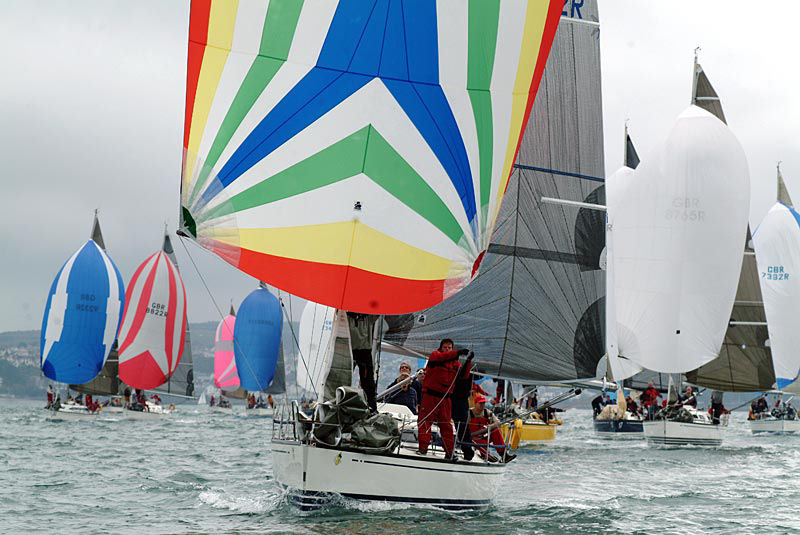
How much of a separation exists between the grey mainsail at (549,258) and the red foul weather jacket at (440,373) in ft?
20.1

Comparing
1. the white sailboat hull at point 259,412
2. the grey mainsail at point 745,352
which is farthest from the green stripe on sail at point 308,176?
the white sailboat hull at point 259,412

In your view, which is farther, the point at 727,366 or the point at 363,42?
the point at 727,366

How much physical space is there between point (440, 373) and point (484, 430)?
1.63 metres

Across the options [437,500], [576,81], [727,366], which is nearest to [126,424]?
[727,366]

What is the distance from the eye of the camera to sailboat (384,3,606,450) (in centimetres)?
1820

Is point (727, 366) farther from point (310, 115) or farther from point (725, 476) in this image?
point (310, 115)

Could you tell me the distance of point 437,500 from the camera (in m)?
10.8

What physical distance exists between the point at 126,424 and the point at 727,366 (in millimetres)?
22106

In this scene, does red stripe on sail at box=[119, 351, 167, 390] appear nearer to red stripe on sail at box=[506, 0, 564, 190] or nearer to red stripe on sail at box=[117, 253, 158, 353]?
red stripe on sail at box=[117, 253, 158, 353]

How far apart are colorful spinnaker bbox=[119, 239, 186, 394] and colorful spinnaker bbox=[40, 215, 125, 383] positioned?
6.65 feet

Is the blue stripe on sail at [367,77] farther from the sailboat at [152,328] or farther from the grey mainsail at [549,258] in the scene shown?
the sailboat at [152,328]

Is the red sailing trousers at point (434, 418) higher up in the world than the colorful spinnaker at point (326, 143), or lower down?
lower down

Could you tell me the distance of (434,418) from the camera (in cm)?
1152

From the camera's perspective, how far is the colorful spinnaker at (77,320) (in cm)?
4050
